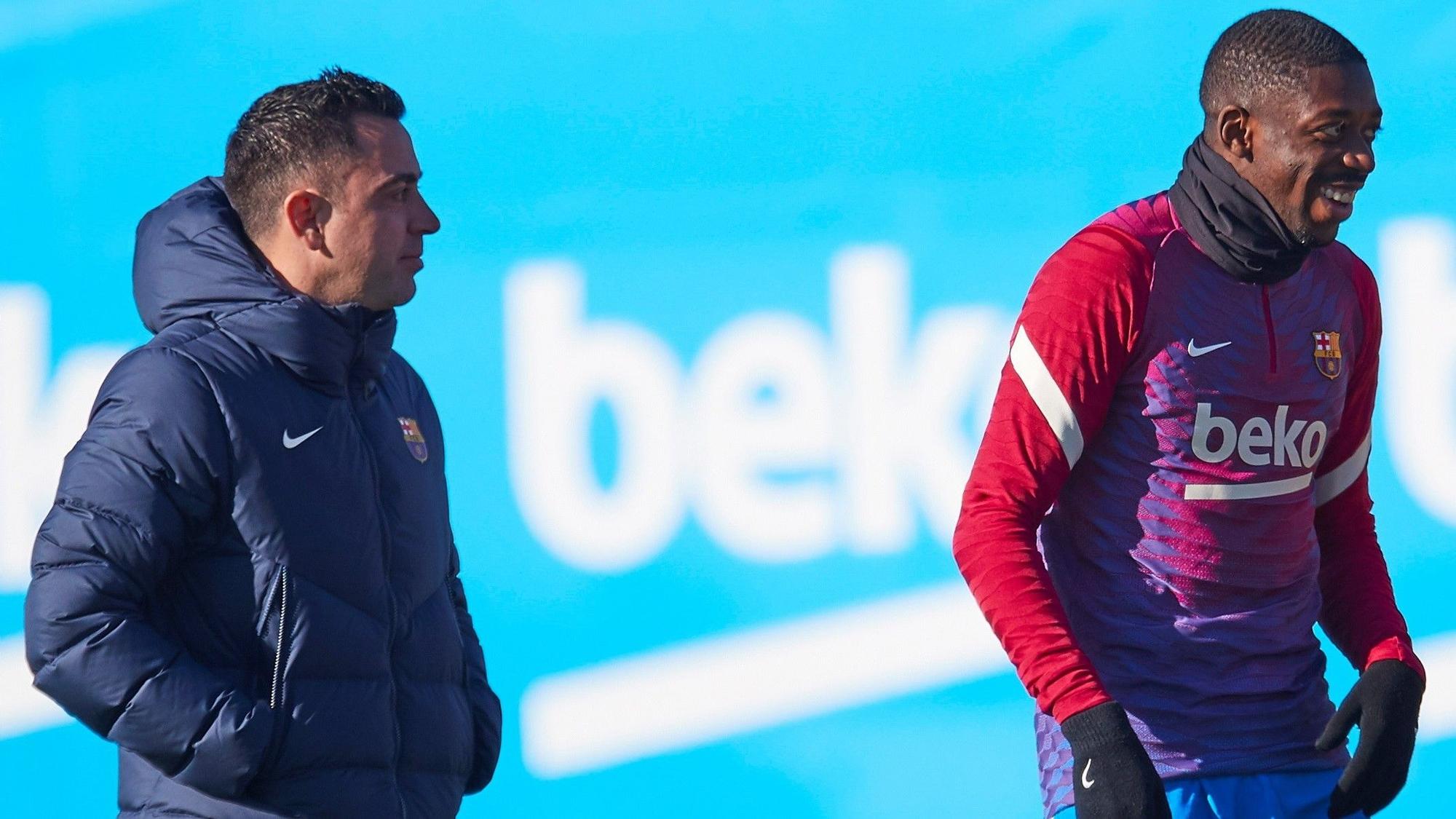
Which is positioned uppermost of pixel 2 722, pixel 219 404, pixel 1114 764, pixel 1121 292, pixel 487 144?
pixel 487 144

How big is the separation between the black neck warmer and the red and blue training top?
0.7 inches

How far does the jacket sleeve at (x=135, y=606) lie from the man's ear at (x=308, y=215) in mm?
257

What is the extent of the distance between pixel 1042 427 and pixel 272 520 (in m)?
0.78

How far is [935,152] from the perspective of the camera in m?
3.16

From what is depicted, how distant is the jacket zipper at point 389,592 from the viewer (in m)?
1.79

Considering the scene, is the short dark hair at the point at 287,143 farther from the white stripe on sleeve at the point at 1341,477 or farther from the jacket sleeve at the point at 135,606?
the white stripe on sleeve at the point at 1341,477

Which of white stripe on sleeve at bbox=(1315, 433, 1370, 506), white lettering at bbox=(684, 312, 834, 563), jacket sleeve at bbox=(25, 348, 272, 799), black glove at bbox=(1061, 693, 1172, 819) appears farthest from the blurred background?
jacket sleeve at bbox=(25, 348, 272, 799)

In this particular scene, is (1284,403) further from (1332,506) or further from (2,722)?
(2,722)

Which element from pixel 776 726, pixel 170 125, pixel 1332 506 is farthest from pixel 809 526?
pixel 170 125

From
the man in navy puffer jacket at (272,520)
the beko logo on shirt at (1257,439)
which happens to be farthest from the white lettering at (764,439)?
the beko logo on shirt at (1257,439)

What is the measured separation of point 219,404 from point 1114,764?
935 mm

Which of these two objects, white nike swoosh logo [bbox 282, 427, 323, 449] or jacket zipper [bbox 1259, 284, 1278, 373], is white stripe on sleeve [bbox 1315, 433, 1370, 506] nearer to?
jacket zipper [bbox 1259, 284, 1278, 373]

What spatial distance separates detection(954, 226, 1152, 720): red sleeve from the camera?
5.68 feet

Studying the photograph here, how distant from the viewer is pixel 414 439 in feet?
6.42
